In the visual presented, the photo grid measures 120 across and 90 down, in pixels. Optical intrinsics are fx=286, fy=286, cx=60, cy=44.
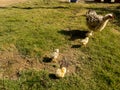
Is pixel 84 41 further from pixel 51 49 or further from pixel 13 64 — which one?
pixel 13 64

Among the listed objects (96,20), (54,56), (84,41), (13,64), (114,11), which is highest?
(96,20)

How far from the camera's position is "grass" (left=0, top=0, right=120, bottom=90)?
24.9 ft

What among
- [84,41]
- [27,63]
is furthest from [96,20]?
[27,63]

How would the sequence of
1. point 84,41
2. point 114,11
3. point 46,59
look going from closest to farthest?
point 46,59 < point 84,41 < point 114,11

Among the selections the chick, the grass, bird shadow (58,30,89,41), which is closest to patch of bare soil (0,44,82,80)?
the grass

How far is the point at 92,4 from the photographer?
501 inches

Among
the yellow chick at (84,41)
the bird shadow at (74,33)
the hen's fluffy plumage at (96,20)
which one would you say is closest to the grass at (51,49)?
the bird shadow at (74,33)

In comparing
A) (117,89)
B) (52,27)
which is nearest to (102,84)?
(117,89)

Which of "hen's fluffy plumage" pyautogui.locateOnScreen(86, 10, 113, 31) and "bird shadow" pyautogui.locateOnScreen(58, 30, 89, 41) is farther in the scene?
"bird shadow" pyautogui.locateOnScreen(58, 30, 89, 41)

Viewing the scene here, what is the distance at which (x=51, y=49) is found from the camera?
867cm

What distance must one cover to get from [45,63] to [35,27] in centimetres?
210

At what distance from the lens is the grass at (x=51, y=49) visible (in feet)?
24.9

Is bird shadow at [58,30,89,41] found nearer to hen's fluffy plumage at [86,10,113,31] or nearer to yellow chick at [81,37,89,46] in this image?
yellow chick at [81,37,89,46]

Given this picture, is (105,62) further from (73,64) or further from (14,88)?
(14,88)
